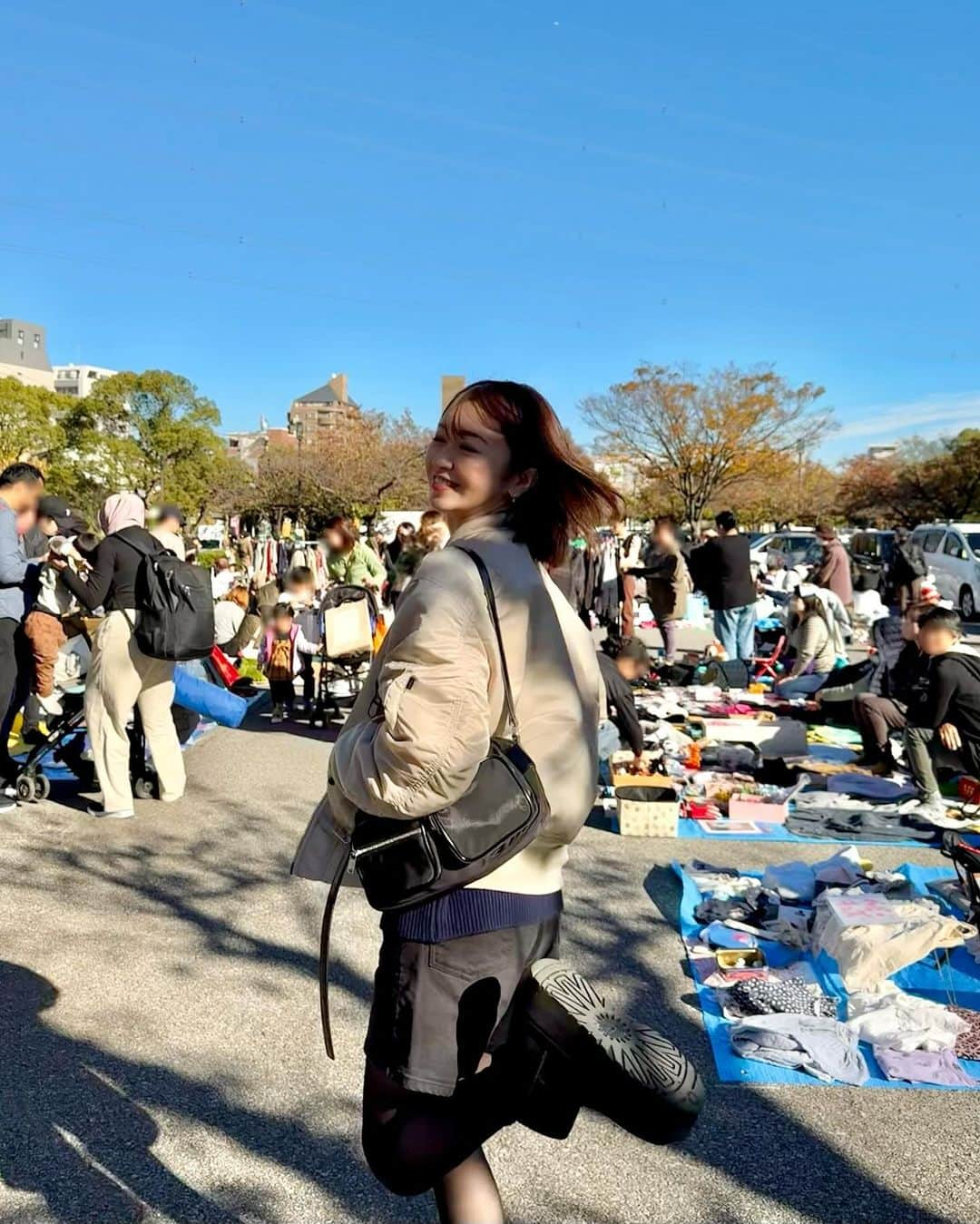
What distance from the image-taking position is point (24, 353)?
11931cm

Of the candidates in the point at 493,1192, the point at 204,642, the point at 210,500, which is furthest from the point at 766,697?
the point at 210,500

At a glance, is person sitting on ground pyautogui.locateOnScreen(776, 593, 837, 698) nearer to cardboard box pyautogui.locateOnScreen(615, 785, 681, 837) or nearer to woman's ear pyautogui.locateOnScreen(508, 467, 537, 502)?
cardboard box pyautogui.locateOnScreen(615, 785, 681, 837)

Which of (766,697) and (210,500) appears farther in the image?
(210,500)

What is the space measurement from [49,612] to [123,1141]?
520 centimetres

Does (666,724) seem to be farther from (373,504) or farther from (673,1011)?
(373,504)

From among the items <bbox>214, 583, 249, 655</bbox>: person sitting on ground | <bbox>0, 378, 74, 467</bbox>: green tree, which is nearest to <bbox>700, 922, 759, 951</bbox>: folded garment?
<bbox>214, 583, 249, 655</bbox>: person sitting on ground

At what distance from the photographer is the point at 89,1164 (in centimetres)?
259

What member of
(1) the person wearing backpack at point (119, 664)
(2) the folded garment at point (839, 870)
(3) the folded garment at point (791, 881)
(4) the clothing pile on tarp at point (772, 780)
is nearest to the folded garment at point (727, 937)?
(3) the folded garment at point (791, 881)

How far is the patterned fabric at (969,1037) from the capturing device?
3287 millimetres

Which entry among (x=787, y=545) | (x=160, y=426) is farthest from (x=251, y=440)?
(x=787, y=545)

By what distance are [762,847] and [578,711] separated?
14.2 feet

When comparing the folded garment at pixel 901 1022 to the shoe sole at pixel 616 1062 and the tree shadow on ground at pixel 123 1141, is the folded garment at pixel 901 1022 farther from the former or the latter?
the shoe sole at pixel 616 1062

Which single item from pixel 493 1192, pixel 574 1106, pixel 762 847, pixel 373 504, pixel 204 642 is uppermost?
pixel 373 504

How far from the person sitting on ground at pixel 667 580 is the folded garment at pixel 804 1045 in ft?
26.2
